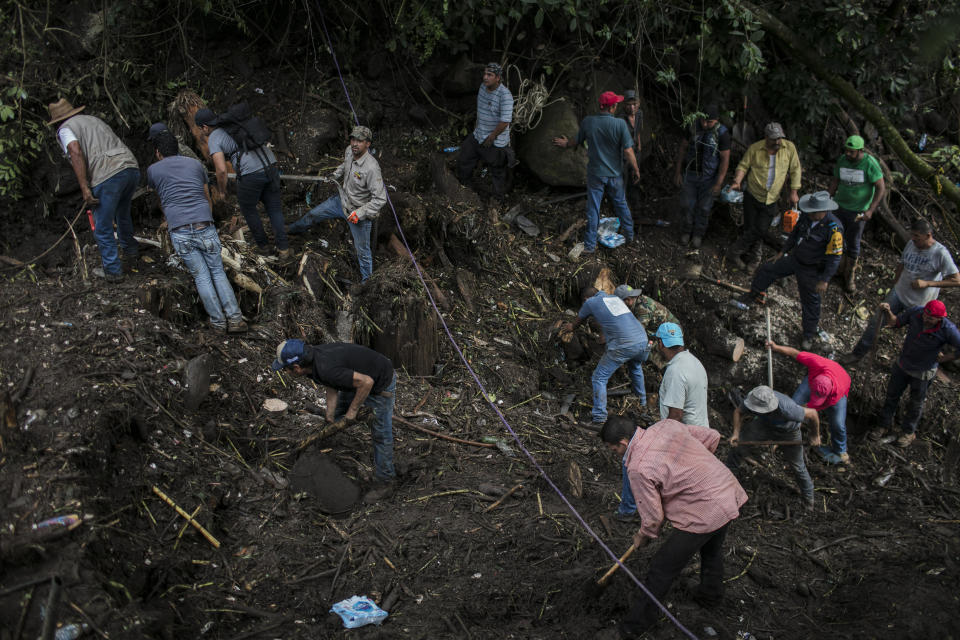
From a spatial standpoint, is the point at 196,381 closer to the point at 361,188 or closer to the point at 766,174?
the point at 361,188

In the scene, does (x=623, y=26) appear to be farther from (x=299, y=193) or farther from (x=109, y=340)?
(x=109, y=340)

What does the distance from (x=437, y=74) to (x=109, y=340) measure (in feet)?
19.2

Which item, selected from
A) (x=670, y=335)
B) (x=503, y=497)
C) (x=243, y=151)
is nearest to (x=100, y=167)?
(x=243, y=151)

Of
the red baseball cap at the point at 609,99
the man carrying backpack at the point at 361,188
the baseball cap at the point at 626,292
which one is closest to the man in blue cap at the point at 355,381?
the man carrying backpack at the point at 361,188

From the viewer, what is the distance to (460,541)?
5168 millimetres

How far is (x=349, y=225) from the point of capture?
24.1 feet

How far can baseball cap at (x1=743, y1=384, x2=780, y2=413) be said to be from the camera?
18.5 ft

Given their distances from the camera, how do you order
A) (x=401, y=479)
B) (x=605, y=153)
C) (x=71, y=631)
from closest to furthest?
1. (x=71, y=631)
2. (x=401, y=479)
3. (x=605, y=153)

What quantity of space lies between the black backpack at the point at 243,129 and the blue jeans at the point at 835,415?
5.81 metres

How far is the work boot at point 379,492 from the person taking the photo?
5.54m

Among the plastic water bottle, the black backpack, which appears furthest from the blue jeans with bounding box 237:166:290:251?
the plastic water bottle

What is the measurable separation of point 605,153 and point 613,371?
268 centimetres

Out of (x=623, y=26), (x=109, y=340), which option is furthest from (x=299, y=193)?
(x=623, y=26)

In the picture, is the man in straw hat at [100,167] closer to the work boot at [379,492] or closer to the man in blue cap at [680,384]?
the work boot at [379,492]
